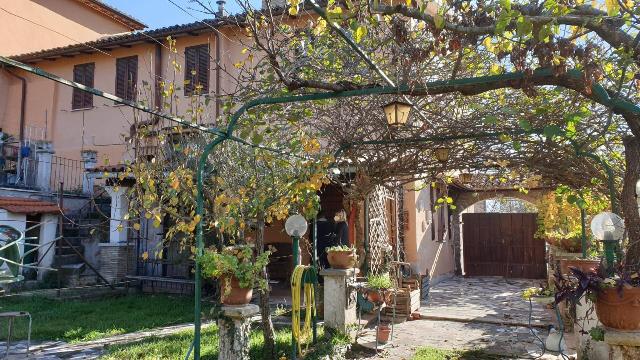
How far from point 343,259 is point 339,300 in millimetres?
565

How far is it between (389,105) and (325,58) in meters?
0.85

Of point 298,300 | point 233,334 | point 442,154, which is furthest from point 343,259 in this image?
point 233,334

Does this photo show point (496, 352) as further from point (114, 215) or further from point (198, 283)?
point (114, 215)

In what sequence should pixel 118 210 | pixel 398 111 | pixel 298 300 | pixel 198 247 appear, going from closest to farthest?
pixel 198 247 → pixel 398 111 → pixel 298 300 → pixel 118 210

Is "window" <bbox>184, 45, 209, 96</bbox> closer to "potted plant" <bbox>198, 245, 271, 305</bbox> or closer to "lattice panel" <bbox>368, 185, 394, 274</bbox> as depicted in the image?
"lattice panel" <bbox>368, 185, 394, 274</bbox>

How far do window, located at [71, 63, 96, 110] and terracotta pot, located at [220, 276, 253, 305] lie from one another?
12.8 m

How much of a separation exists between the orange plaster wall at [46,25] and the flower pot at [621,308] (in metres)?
17.2

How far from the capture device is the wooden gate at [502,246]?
49.0 ft

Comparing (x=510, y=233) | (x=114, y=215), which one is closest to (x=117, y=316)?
(x=114, y=215)

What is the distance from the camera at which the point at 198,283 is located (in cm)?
404

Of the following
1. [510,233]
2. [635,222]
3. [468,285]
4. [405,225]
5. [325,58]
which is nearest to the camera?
[635,222]

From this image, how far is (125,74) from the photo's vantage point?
14109 mm

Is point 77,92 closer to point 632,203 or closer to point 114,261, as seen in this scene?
point 114,261

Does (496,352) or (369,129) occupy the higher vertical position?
(369,129)
